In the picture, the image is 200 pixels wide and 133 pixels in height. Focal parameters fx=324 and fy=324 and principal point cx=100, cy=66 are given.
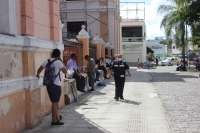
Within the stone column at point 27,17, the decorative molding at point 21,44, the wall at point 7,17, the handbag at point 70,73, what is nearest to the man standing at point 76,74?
the handbag at point 70,73

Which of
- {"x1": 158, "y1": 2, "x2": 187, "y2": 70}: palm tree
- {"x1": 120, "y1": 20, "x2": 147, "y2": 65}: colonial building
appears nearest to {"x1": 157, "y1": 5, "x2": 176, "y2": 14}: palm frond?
{"x1": 158, "y1": 2, "x2": 187, "y2": 70}: palm tree

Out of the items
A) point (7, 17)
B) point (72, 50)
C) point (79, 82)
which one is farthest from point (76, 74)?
point (7, 17)

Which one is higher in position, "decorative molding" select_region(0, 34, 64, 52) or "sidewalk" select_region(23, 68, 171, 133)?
"decorative molding" select_region(0, 34, 64, 52)

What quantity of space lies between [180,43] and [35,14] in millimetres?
28865

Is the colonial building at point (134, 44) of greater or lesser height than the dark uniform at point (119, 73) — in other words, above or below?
above

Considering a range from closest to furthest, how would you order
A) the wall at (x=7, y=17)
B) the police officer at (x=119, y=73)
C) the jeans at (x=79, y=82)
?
1. the wall at (x=7, y=17)
2. the police officer at (x=119, y=73)
3. the jeans at (x=79, y=82)

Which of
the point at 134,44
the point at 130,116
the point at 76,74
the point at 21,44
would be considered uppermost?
the point at 134,44

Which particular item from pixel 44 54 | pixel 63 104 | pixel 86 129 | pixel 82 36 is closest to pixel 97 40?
pixel 82 36

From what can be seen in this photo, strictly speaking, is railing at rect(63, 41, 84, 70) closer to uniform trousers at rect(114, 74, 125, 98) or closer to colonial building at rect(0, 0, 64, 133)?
uniform trousers at rect(114, 74, 125, 98)

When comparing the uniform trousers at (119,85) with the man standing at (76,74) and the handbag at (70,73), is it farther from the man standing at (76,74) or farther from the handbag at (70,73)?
the handbag at (70,73)

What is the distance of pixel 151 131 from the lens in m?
6.80

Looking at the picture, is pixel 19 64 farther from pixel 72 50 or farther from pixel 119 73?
pixel 72 50

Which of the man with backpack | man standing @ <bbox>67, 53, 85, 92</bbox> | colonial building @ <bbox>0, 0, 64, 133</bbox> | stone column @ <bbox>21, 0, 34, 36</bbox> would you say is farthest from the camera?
man standing @ <bbox>67, 53, 85, 92</bbox>

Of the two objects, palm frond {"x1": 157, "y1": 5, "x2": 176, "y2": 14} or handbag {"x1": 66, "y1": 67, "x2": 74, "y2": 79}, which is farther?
palm frond {"x1": 157, "y1": 5, "x2": 176, "y2": 14}
